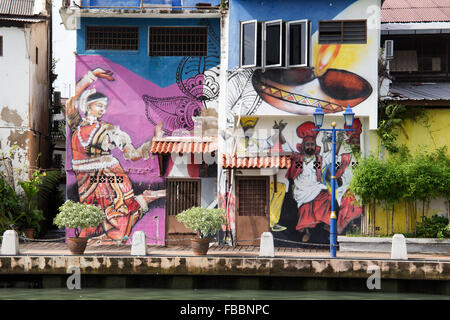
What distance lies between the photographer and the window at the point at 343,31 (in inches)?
907

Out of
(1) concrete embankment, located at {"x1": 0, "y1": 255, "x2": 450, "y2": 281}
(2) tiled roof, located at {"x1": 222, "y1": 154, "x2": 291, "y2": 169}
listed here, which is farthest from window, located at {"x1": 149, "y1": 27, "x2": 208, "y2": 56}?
(1) concrete embankment, located at {"x1": 0, "y1": 255, "x2": 450, "y2": 281}

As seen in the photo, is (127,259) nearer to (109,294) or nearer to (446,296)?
(109,294)

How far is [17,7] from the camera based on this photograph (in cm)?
2592

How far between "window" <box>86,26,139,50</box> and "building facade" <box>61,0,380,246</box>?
0.12 feet

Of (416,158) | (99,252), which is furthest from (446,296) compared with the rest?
(99,252)

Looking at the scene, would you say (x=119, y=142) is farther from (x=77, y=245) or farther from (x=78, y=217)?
(x=77, y=245)

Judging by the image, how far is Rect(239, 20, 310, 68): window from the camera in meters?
22.7

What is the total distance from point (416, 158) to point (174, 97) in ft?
27.7

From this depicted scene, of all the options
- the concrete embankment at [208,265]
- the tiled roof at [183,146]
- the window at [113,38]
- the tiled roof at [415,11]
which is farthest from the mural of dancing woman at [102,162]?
the tiled roof at [415,11]

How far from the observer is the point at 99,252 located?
21344mm

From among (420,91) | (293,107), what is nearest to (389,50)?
(420,91)

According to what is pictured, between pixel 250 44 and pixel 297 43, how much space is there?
1549mm

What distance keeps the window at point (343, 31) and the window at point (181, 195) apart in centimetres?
659

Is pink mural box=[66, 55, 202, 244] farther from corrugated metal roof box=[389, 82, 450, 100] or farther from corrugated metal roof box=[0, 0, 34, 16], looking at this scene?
corrugated metal roof box=[389, 82, 450, 100]
